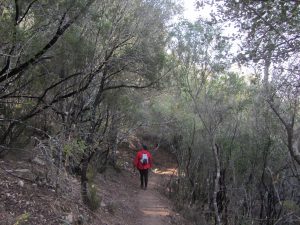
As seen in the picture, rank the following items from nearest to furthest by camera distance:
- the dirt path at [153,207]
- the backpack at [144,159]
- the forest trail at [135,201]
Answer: the forest trail at [135,201] < the dirt path at [153,207] < the backpack at [144,159]

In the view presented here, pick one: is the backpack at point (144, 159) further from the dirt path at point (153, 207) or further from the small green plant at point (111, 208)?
the small green plant at point (111, 208)

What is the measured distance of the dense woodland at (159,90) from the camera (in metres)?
6.21

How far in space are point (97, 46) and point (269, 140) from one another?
5921 mm

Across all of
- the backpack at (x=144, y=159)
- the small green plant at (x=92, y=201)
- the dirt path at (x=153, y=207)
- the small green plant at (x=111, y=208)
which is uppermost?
the backpack at (x=144, y=159)

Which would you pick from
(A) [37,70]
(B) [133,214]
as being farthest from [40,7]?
(B) [133,214]

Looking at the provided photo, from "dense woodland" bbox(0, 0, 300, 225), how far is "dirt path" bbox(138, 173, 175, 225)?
68 centimetres

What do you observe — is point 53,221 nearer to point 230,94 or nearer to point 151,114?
point 230,94

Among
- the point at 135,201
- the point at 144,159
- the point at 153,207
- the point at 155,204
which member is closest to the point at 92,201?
the point at 153,207

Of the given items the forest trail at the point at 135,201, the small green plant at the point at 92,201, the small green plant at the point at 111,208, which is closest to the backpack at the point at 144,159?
the forest trail at the point at 135,201

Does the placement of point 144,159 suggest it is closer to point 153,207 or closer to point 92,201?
point 153,207

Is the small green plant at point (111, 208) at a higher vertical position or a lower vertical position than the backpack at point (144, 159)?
lower

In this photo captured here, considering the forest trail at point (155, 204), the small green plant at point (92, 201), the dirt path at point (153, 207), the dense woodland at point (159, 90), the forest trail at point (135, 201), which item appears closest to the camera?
the dense woodland at point (159, 90)

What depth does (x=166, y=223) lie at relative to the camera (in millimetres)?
9758

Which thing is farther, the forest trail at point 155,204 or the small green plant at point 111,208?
the forest trail at point 155,204
